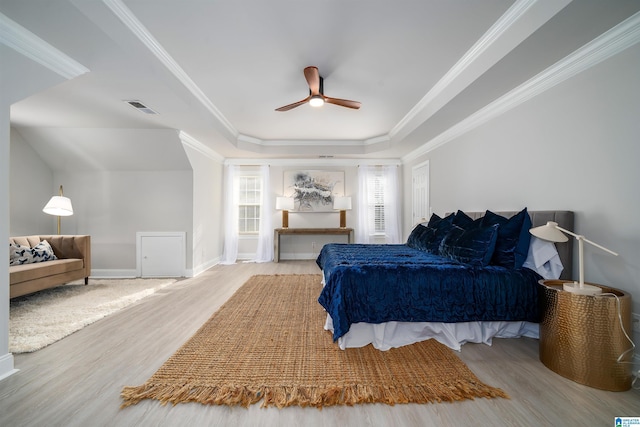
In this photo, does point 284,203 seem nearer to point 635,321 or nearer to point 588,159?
point 588,159

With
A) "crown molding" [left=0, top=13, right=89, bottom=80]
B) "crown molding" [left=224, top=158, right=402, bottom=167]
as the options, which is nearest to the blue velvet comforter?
"crown molding" [left=0, top=13, right=89, bottom=80]

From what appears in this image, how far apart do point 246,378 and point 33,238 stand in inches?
163

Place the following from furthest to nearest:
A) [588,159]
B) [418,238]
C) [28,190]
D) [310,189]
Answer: [310,189]
[28,190]
[418,238]
[588,159]

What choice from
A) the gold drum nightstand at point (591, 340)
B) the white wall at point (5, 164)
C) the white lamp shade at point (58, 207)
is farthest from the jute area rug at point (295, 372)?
the white lamp shade at point (58, 207)

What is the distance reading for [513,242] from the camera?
247cm

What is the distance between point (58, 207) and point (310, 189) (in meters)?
4.37

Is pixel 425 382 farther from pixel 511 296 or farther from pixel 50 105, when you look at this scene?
pixel 50 105

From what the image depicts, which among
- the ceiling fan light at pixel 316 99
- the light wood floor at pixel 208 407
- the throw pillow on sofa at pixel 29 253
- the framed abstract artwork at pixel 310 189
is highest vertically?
the ceiling fan light at pixel 316 99

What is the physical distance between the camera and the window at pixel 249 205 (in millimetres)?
6453

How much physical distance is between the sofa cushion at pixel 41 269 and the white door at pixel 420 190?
5414mm

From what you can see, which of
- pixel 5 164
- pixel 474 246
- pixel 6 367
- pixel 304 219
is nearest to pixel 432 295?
pixel 474 246

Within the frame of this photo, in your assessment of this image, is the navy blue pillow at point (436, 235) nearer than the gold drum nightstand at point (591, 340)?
No

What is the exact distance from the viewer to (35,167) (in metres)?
4.52

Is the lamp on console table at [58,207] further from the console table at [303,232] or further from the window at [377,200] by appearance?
A: the window at [377,200]
